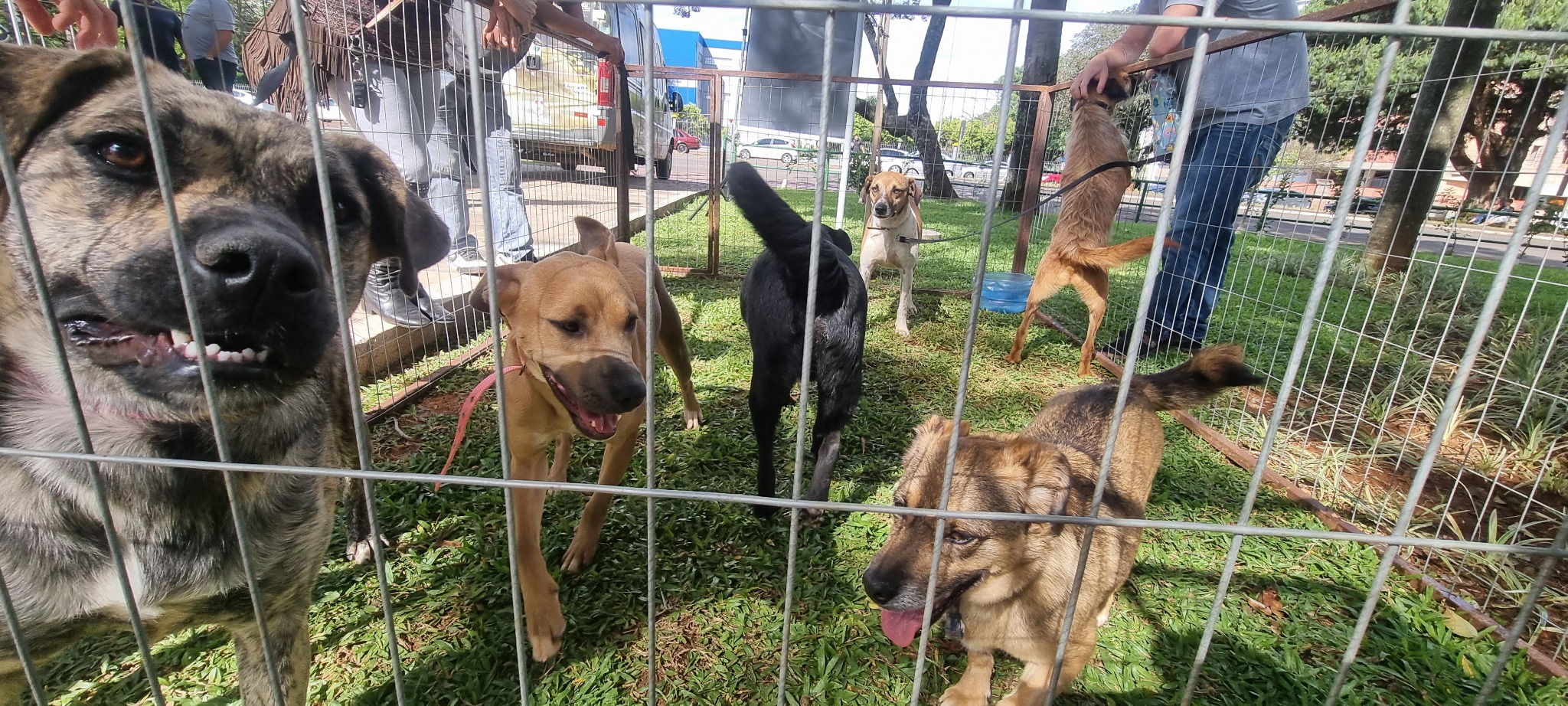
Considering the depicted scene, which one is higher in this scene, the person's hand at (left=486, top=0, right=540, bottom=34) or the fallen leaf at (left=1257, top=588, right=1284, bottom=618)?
the person's hand at (left=486, top=0, right=540, bottom=34)

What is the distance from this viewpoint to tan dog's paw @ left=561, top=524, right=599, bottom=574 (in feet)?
9.00

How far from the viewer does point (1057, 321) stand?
6832 millimetres

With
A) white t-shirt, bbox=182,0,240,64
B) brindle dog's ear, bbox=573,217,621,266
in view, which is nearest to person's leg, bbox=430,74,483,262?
white t-shirt, bbox=182,0,240,64

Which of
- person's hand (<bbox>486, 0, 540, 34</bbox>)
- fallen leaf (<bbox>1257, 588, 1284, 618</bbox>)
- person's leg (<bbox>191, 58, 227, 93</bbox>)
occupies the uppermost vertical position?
person's hand (<bbox>486, 0, 540, 34</bbox>)

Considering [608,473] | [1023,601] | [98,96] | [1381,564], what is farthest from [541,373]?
[1381,564]

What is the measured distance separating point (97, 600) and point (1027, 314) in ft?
17.5

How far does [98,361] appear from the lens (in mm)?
1503

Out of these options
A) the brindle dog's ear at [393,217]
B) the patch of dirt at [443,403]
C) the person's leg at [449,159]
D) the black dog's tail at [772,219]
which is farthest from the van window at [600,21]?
the brindle dog's ear at [393,217]

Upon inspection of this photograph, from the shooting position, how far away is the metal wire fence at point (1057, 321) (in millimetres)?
1108

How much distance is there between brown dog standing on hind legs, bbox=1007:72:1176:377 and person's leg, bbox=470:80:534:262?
4278 mm

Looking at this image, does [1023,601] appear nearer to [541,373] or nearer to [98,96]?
[541,373]

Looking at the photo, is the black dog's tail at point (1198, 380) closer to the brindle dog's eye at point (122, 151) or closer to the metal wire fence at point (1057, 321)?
the metal wire fence at point (1057, 321)

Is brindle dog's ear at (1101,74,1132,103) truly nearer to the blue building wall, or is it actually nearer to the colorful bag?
the colorful bag

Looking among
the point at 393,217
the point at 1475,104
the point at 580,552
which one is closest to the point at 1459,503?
the point at 1475,104
